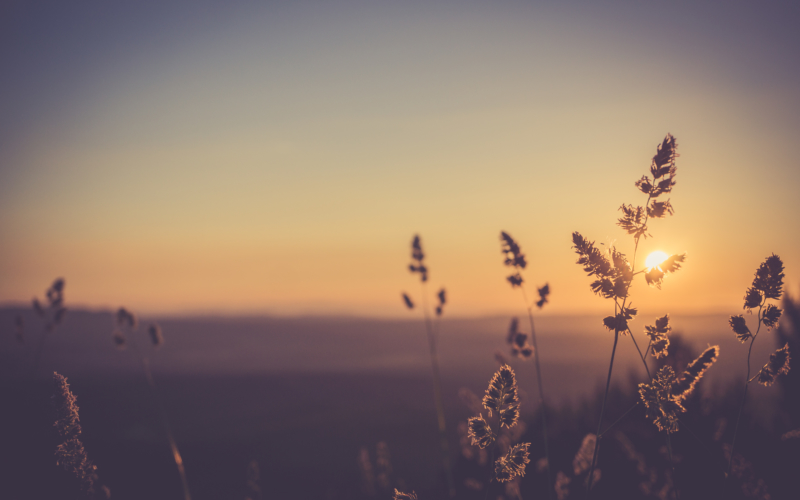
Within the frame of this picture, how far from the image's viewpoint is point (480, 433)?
1.86 m

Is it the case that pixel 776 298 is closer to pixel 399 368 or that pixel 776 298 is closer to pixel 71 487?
pixel 71 487

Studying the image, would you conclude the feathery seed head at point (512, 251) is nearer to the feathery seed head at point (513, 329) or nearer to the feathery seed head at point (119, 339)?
the feathery seed head at point (513, 329)

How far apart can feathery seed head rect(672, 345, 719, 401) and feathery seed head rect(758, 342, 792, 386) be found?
0.67 ft

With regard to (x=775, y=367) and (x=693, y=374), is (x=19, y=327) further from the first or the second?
(x=775, y=367)

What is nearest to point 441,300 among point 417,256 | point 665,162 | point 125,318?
point 417,256

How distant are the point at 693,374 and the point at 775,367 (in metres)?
0.35

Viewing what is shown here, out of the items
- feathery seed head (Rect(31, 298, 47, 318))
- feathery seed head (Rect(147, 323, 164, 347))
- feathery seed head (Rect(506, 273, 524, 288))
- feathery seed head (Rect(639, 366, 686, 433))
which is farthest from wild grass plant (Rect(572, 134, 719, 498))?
feathery seed head (Rect(31, 298, 47, 318))

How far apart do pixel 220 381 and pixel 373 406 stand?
13194mm

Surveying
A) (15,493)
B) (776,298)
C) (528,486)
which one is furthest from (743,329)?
(15,493)

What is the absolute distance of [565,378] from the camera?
22672 millimetres

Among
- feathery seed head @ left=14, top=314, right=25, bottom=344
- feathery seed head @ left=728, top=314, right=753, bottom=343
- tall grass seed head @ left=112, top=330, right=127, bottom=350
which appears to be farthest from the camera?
tall grass seed head @ left=112, top=330, right=127, bottom=350

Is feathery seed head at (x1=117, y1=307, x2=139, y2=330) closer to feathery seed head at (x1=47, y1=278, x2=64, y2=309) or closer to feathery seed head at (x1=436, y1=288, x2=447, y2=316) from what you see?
feathery seed head at (x1=47, y1=278, x2=64, y2=309)

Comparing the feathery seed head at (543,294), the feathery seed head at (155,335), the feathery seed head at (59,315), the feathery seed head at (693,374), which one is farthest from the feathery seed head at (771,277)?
the feathery seed head at (59,315)

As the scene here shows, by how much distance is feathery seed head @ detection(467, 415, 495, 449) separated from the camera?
6.08 ft
